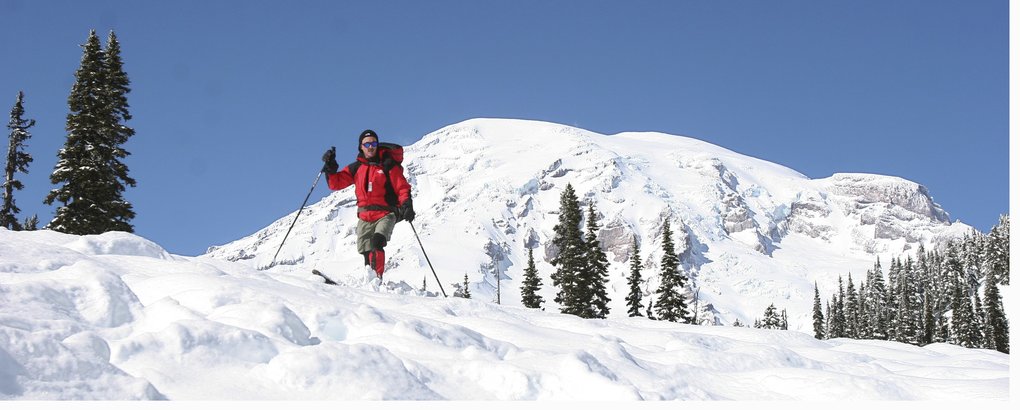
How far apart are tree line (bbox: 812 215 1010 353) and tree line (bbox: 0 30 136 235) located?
262ft

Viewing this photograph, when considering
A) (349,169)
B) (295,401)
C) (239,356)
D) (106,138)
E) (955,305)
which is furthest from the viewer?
(955,305)

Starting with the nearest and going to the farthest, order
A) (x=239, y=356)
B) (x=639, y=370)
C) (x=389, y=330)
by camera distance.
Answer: (x=239, y=356) < (x=639, y=370) < (x=389, y=330)

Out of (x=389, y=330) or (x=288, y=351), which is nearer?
(x=288, y=351)

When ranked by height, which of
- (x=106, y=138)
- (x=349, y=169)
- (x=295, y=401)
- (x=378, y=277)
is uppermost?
(x=106, y=138)

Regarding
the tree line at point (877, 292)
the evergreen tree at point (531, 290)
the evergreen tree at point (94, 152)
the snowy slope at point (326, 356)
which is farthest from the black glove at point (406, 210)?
the evergreen tree at point (531, 290)

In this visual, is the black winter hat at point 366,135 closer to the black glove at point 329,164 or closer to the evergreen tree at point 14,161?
the black glove at point 329,164

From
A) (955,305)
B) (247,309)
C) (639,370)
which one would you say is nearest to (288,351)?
(247,309)

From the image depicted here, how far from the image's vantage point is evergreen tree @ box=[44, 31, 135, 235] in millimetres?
22672

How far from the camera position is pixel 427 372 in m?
5.07

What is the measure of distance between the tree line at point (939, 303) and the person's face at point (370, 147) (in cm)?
8130

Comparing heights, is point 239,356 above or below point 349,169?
below

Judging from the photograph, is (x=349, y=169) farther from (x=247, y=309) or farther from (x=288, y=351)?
(x=288, y=351)

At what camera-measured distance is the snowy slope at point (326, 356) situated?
432cm

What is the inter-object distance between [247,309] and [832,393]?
14.8ft
